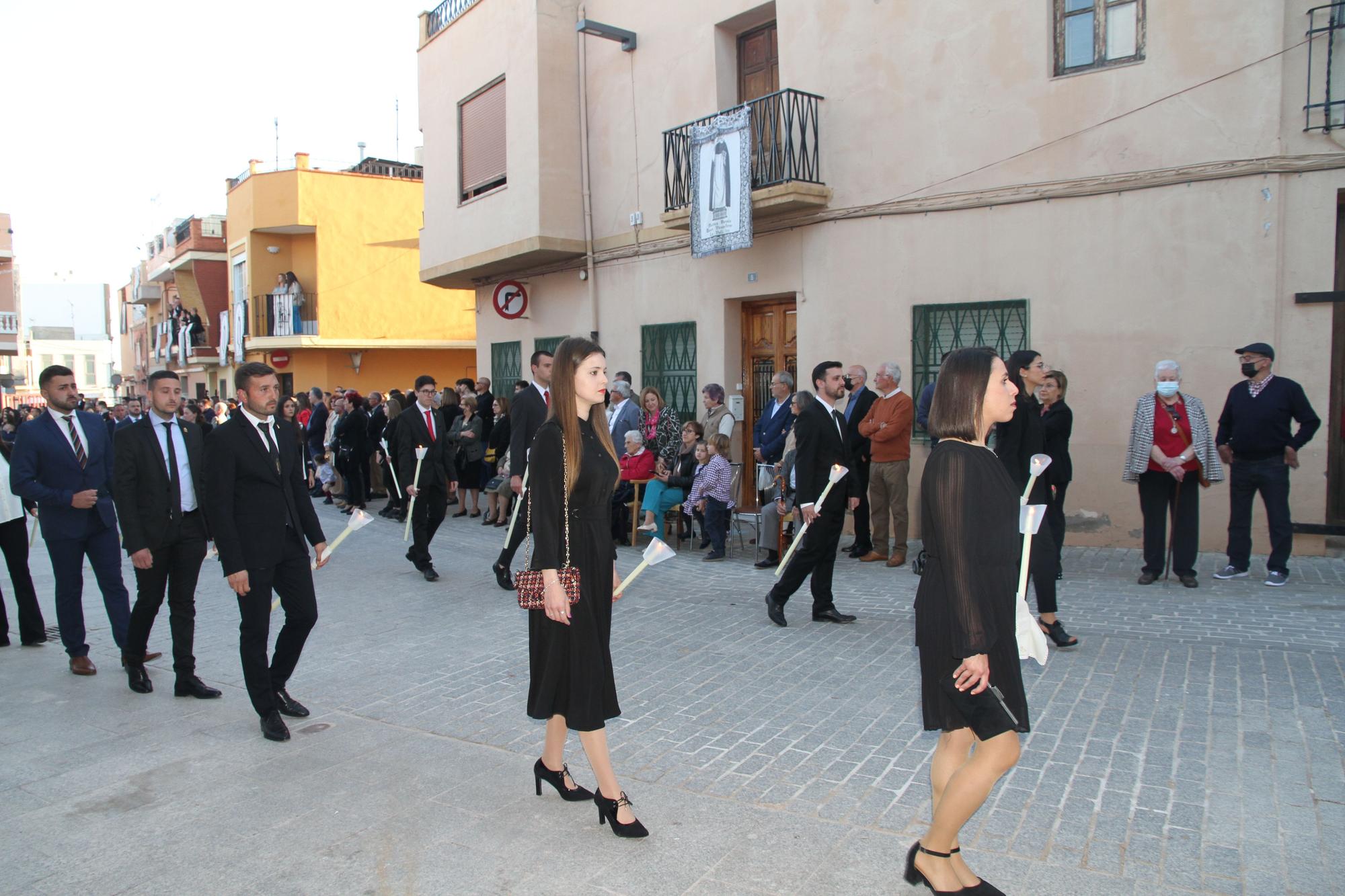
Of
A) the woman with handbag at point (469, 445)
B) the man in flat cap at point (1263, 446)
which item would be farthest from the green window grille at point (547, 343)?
the man in flat cap at point (1263, 446)

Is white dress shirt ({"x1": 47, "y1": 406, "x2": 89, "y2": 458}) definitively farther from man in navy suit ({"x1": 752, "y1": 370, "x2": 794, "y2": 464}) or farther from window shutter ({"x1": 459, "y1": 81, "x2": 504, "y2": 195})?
window shutter ({"x1": 459, "y1": 81, "x2": 504, "y2": 195})

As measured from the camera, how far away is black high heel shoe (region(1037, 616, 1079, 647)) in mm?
6309

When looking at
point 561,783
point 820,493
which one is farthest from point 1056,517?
point 561,783

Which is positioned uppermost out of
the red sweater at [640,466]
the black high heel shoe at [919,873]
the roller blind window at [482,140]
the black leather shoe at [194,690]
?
the roller blind window at [482,140]

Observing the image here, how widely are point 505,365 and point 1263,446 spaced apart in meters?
12.5

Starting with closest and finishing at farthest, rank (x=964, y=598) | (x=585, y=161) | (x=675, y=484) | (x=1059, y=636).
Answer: (x=964, y=598) < (x=1059, y=636) < (x=675, y=484) < (x=585, y=161)

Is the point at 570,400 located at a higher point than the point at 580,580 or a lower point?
higher

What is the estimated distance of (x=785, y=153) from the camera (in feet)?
38.1

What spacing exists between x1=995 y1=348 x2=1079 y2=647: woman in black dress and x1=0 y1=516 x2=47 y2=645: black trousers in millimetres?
6593

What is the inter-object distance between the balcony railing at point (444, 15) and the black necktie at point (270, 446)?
13.3 metres

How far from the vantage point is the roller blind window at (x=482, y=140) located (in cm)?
1589

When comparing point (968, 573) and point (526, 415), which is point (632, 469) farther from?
point (968, 573)

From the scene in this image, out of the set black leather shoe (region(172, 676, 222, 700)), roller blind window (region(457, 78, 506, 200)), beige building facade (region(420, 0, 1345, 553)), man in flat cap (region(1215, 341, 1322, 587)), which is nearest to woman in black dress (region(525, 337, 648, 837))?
black leather shoe (region(172, 676, 222, 700))

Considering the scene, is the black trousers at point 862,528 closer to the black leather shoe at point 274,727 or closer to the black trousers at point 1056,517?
the black trousers at point 1056,517
